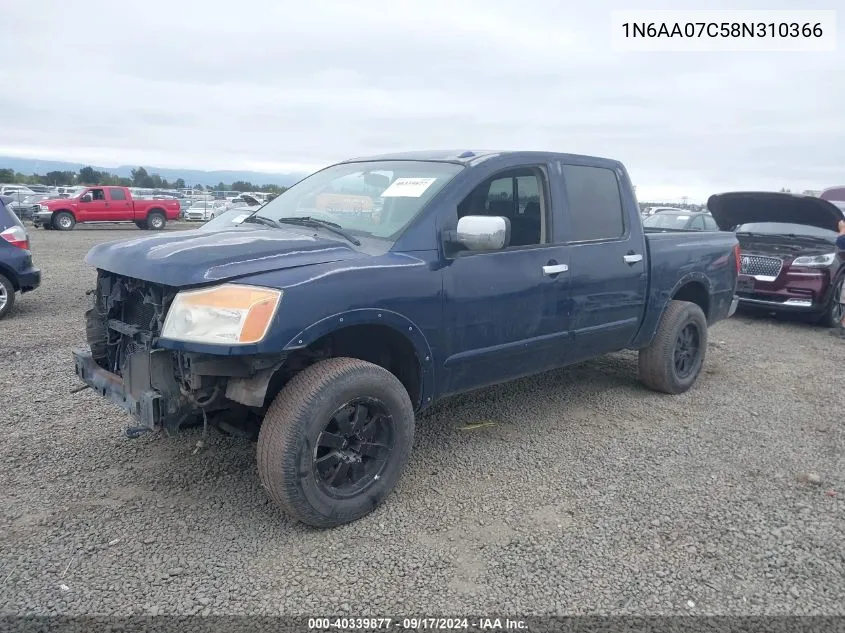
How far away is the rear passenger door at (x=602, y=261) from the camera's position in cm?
443

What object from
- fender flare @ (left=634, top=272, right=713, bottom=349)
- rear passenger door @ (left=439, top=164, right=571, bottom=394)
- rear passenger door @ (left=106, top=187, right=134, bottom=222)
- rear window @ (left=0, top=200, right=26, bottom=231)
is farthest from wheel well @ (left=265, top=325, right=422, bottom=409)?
rear passenger door @ (left=106, top=187, right=134, bottom=222)

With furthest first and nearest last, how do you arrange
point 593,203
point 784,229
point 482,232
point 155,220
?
point 155,220 → point 784,229 → point 593,203 → point 482,232

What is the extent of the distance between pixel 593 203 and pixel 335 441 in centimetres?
260

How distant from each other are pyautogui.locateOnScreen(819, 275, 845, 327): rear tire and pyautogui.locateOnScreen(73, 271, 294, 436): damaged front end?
8.04m

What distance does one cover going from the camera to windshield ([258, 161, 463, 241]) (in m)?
3.74

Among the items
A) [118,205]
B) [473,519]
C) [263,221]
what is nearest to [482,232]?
[473,519]

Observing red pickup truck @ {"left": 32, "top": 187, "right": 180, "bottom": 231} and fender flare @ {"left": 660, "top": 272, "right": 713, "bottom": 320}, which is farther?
red pickup truck @ {"left": 32, "top": 187, "right": 180, "bottom": 231}

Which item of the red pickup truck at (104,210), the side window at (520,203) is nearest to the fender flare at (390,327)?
the side window at (520,203)

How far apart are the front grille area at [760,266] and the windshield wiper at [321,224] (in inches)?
263

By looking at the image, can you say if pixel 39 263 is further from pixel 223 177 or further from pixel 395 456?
pixel 223 177

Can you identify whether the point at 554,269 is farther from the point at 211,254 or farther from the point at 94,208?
the point at 94,208

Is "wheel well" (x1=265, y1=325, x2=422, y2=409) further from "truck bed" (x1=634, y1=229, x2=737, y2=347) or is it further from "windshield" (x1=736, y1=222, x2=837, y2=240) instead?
"windshield" (x1=736, y1=222, x2=837, y2=240)

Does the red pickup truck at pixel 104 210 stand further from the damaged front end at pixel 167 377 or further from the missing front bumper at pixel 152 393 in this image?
the missing front bumper at pixel 152 393

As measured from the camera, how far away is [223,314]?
2.90m
